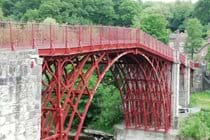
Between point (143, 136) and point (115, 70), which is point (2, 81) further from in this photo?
point (143, 136)

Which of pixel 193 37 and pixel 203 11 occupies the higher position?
pixel 203 11

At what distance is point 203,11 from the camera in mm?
102188

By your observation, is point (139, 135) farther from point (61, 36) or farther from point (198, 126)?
point (61, 36)

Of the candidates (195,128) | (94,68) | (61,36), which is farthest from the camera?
(195,128)

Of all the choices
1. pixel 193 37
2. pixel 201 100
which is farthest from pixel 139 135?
pixel 193 37

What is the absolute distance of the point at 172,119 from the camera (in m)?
49.2

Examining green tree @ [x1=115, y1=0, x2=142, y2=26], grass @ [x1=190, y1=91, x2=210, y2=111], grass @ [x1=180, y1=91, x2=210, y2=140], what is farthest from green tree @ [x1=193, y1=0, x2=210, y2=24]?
grass @ [x1=180, y1=91, x2=210, y2=140]

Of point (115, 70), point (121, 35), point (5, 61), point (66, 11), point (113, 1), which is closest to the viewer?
point (5, 61)

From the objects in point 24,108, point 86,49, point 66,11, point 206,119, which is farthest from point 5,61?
point 66,11

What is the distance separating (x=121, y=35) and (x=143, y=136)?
15.0 m

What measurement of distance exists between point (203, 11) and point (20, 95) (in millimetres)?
85071

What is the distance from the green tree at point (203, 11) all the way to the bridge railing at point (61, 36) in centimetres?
6391

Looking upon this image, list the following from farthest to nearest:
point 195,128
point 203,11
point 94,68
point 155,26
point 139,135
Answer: point 203,11
point 155,26
point 139,135
point 195,128
point 94,68

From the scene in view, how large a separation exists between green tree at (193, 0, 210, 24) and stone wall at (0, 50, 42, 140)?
271ft
